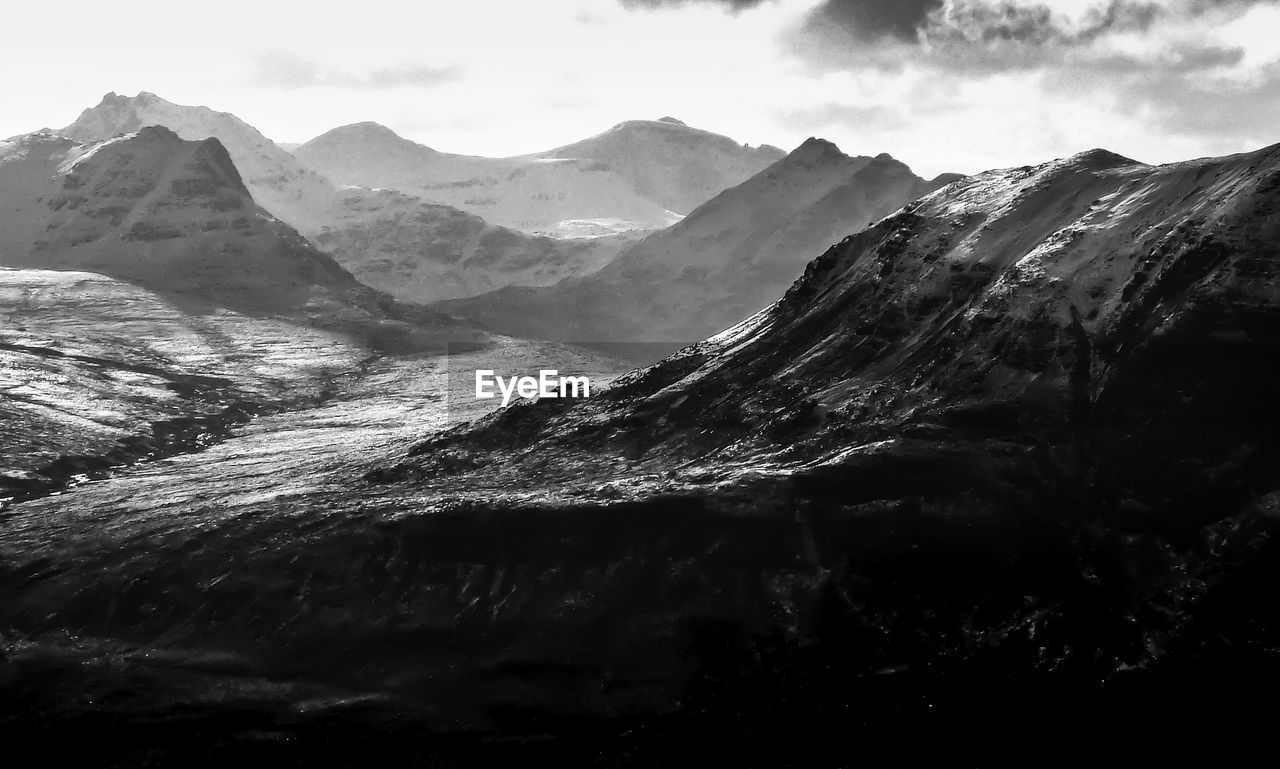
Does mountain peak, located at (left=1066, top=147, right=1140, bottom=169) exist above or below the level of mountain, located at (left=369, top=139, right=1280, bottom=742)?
above

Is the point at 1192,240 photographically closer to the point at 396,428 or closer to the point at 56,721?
the point at 56,721

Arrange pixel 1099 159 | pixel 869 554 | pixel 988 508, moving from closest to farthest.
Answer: pixel 988 508 < pixel 869 554 < pixel 1099 159

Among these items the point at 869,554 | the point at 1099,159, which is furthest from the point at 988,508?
the point at 1099,159

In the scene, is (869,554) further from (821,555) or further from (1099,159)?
(1099,159)

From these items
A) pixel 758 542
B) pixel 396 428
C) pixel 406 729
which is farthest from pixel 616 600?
pixel 396 428

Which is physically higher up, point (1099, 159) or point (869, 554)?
point (1099, 159)

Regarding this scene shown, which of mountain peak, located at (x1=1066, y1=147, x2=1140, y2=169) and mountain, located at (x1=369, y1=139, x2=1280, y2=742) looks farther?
mountain peak, located at (x1=1066, y1=147, x2=1140, y2=169)

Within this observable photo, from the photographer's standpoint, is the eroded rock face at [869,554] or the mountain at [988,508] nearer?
the mountain at [988,508]

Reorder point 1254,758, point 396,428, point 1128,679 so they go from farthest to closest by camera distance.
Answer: point 396,428
point 1128,679
point 1254,758
